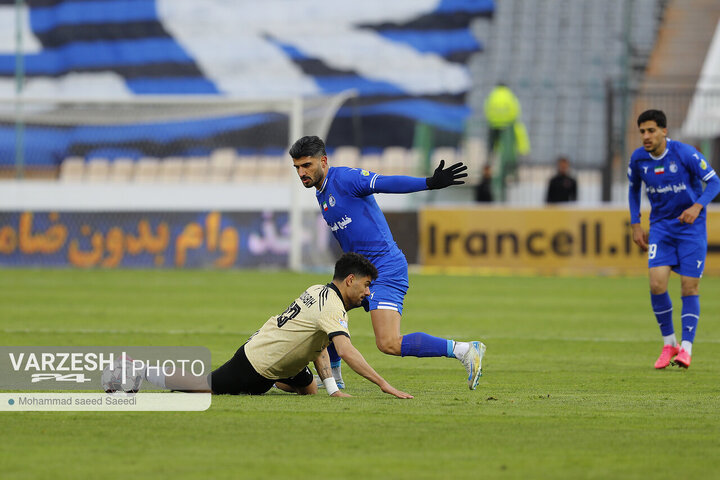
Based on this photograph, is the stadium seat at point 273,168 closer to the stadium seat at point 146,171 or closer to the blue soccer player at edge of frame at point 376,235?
the stadium seat at point 146,171

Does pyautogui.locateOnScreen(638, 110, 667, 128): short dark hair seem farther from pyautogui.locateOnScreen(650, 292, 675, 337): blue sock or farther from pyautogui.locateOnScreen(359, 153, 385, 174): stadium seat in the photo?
pyautogui.locateOnScreen(359, 153, 385, 174): stadium seat

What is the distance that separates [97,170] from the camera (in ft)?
70.1

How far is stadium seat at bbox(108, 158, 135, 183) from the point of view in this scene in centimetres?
2108

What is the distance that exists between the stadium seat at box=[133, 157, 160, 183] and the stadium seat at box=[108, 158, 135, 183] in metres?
0.13

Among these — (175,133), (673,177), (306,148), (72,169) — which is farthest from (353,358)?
(175,133)

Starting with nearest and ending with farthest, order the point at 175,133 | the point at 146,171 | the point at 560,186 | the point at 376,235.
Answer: the point at 376,235
the point at 560,186
the point at 146,171
the point at 175,133

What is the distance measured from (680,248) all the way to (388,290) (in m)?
2.99

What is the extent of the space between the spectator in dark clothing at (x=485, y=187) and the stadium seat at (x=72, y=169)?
24.0 feet

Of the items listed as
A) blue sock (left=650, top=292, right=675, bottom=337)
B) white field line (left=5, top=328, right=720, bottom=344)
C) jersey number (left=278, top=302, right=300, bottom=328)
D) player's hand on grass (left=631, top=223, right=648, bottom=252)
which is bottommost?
white field line (left=5, top=328, right=720, bottom=344)

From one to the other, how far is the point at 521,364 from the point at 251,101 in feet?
42.5

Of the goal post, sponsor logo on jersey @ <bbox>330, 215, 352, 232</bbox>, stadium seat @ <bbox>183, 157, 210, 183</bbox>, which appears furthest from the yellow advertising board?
sponsor logo on jersey @ <bbox>330, 215, 352, 232</bbox>

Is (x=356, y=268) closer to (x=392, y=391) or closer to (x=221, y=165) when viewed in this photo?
(x=392, y=391)

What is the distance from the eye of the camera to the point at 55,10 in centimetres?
3684

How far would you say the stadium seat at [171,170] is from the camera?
21000 mm
